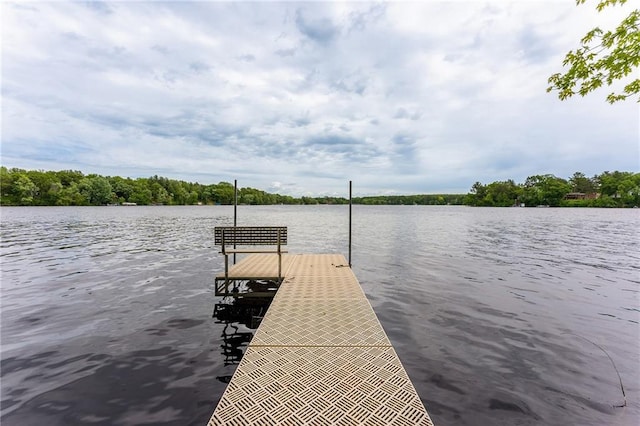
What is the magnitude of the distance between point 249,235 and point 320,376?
7.73 metres

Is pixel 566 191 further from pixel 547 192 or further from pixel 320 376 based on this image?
pixel 320 376

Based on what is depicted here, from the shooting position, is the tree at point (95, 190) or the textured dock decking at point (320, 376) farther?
the tree at point (95, 190)

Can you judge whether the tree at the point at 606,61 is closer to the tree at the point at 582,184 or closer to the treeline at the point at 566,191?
the treeline at the point at 566,191

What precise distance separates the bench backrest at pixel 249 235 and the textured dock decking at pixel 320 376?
395cm

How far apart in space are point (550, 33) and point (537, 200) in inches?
6976

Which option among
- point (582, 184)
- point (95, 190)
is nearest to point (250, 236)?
point (95, 190)

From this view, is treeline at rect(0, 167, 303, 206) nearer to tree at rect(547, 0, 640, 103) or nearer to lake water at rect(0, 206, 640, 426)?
lake water at rect(0, 206, 640, 426)

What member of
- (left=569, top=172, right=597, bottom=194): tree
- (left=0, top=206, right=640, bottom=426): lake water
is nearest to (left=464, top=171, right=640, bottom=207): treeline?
(left=569, top=172, right=597, bottom=194): tree

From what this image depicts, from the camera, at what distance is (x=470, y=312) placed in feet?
35.4

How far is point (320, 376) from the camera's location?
16.1 ft

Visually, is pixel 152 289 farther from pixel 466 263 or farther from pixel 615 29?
pixel 466 263

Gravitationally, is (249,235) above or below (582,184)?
below

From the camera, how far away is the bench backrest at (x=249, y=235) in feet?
38.6

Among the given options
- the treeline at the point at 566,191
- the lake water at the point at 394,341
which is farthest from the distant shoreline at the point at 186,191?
the lake water at the point at 394,341
